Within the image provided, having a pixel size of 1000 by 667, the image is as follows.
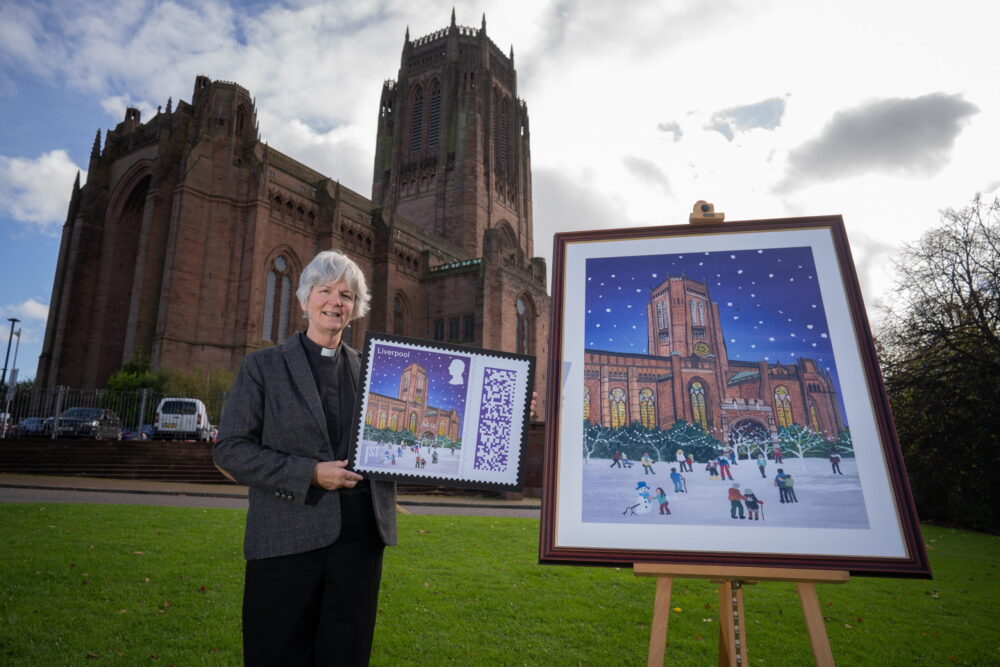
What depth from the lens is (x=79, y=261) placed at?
30844 millimetres

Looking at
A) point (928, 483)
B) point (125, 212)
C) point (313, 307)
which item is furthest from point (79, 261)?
point (928, 483)

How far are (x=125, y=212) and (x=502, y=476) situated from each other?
125 feet

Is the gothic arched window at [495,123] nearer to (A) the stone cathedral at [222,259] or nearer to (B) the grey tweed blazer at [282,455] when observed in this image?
(A) the stone cathedral at [222,259]

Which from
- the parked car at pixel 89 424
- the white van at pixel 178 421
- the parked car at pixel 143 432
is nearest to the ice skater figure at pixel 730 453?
the white van at pixel 178 421

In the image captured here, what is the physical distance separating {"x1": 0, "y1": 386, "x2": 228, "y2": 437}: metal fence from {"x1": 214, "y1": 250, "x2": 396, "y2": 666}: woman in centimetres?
1829

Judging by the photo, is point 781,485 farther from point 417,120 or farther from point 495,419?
point 417,120

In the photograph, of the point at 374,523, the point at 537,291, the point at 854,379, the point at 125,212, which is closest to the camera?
the point at 374,523

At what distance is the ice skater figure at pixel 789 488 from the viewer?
248 centimetres

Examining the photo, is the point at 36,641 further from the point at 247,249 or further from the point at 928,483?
the point at 247,249

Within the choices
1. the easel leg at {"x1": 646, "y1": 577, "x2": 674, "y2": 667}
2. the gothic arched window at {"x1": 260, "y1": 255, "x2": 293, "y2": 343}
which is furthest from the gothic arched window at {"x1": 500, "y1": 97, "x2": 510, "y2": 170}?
the easel leg at {"x1": 646, "y1": 577, "x2": 674, "y2": 667}

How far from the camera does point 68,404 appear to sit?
20422 millimetres

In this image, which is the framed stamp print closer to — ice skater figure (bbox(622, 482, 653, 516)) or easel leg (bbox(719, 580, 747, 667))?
ice skater figure (bbox(622, 482, 653, 516))

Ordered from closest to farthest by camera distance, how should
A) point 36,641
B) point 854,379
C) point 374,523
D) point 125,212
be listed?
1. point 374,523
2. point 854,379
3. point 36,641
4. point 125,212

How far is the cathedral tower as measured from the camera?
47.8 m
